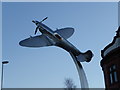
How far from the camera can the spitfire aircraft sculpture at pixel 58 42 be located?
2920 cm

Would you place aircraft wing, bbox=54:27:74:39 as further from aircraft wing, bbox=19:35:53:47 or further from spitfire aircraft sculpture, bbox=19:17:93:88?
aircraft wing, bbox=19:35:53:47

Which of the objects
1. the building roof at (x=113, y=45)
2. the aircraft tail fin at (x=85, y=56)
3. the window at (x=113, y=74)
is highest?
the building roof at (x=113, y=45)

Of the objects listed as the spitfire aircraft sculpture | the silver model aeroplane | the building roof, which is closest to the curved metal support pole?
the spitfire aircraft sculpture

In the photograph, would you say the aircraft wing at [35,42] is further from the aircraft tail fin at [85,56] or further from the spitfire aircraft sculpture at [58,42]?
the aircraft tail fin at [85,56]

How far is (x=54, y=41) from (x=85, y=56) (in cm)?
428

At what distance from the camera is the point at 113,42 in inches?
1228

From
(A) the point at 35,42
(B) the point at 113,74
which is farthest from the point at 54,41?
(B) the point at 113,74

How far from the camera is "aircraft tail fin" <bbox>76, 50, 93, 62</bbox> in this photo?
3053 cm

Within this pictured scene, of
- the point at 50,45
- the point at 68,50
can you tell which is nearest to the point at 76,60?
the point at 68,50

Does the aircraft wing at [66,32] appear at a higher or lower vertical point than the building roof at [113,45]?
higher

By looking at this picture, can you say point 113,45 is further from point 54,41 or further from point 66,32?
point 54,41

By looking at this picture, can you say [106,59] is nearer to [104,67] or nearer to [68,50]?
[104,67]

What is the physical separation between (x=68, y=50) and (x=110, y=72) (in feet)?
21.0

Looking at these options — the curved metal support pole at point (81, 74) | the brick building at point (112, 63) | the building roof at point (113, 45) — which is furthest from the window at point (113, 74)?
the curved metal support pole at point (81, 74)
